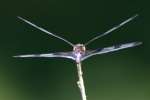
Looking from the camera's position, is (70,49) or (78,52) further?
(70,49)

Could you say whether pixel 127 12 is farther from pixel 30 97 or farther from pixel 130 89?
pixel 30 97

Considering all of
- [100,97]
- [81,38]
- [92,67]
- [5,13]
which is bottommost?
[100,97]

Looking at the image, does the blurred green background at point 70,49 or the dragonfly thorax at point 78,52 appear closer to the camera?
the dragonfly thorax at point 78,52

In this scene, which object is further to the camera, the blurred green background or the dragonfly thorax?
the blurred green background

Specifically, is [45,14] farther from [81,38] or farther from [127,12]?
[127,12]

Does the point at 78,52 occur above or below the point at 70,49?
below

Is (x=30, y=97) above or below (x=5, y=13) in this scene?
below

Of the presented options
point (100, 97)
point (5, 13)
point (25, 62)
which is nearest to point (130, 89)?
point (100, 97)

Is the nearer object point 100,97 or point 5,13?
point 100,97
